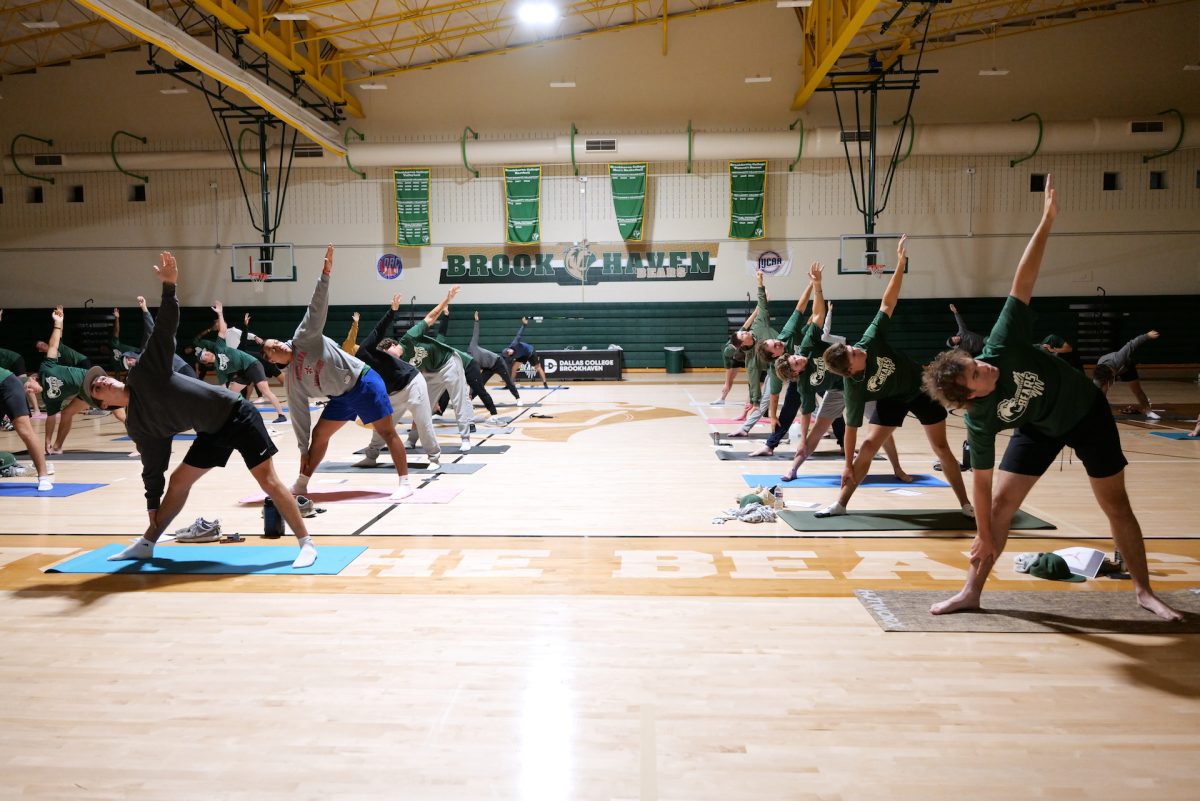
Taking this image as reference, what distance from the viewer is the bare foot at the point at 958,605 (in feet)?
13.0

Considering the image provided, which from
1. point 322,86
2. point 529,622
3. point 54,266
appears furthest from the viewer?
point 54,266

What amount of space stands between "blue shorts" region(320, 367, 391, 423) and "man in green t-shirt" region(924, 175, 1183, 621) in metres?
4.46

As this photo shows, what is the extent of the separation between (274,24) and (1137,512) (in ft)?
53.7

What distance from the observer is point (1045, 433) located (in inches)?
148

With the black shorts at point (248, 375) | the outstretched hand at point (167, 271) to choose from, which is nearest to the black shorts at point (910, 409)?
the outstretched hand at point (167, 271)

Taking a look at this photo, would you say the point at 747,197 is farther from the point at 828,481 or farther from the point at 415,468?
the point at 415,468

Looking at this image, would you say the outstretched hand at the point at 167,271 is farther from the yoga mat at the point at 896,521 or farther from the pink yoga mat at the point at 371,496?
the yoga mat at the point at 896,521

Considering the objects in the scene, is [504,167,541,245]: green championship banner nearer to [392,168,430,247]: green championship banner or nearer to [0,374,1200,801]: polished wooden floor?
[392,168,430,247]: green championship banner

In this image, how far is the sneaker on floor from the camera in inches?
221

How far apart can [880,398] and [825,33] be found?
12.7m

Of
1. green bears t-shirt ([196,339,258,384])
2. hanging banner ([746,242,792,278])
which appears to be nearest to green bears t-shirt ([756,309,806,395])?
green bears t-shirt ([196,339,258,384])

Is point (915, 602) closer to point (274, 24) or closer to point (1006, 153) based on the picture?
point (274, 24)

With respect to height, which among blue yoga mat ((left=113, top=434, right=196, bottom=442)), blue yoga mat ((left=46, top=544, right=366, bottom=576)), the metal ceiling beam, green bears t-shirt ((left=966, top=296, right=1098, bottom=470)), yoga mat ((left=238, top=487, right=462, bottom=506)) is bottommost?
blue yoga mat ((left=113, top=434, right=196, bottom=442))

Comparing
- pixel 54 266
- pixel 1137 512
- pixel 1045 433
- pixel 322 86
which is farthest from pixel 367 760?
pixel 54 266
